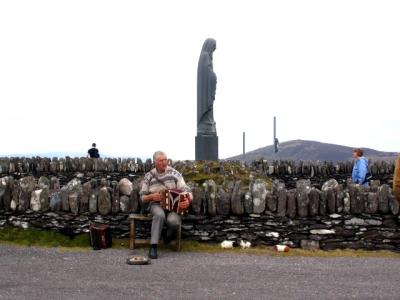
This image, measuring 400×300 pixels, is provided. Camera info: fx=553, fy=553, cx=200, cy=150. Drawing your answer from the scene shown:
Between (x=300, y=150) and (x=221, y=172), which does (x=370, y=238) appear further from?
(x=300, y=150)

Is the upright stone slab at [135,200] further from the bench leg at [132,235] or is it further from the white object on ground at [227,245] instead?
the white object on ground at [227,245]

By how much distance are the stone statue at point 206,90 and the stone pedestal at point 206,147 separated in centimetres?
19

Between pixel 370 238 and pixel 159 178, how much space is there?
3.46 meters

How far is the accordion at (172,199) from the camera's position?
27.5 feet

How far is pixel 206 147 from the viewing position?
1689 centimetres

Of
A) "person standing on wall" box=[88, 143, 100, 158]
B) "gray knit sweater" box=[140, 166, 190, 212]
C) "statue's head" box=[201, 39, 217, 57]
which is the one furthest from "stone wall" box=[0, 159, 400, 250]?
"person standing on wall" box=[88, 143, 100, 158]

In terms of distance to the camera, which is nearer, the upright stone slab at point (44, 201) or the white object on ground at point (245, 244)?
the white object on ground at point (245, 244)

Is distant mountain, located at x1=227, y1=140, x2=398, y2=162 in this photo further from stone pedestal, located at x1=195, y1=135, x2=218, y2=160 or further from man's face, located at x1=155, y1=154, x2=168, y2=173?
man's face, located at x1=155, y1=154, x2=168, y2=173

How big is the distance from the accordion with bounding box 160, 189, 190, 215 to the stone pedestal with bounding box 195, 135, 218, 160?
27.3 feet

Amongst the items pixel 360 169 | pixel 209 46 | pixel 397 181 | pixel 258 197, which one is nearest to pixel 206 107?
pixel 209 46

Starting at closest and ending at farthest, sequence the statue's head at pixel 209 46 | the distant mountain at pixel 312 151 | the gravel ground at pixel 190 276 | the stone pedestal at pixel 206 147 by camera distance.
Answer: the gravel ground at pixel 190 276 → the stone pedestal at pixel 206 147 → the statue's head at pixel 209 46 → the distant mountain at pixel 312 151

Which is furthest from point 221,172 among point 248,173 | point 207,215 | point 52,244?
point 52,244

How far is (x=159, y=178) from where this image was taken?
8672mm

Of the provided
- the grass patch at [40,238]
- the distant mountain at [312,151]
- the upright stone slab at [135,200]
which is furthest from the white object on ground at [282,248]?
the distant mountain at [312,151]
